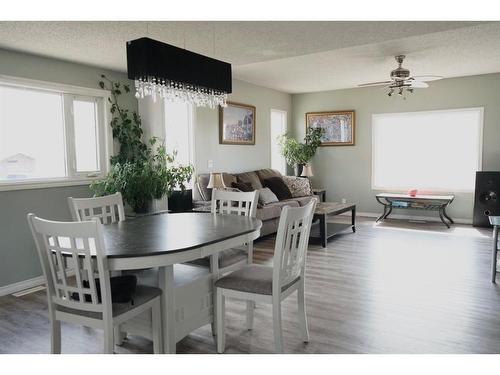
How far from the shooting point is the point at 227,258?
9.64 feet

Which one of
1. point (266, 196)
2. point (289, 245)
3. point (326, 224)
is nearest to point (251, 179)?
point (266, 196)

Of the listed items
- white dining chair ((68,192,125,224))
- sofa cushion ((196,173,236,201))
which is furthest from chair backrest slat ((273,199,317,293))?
sofa cushion ((196,173,236,201))

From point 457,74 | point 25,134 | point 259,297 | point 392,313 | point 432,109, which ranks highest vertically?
point 457,74

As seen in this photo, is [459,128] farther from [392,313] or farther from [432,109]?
[392,313]

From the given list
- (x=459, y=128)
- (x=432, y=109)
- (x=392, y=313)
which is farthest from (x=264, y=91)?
(x=392, y=313)

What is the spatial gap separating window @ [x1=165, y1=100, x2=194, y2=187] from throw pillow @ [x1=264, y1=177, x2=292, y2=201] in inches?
56.5

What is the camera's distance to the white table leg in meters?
2.33

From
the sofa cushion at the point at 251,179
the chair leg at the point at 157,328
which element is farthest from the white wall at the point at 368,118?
the chair leg at the point at 157,328

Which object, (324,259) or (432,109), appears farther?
(432,109)

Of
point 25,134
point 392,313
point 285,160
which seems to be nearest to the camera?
point 392,313

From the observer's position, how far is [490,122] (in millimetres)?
6500

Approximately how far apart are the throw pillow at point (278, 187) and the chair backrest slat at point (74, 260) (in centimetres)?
454
